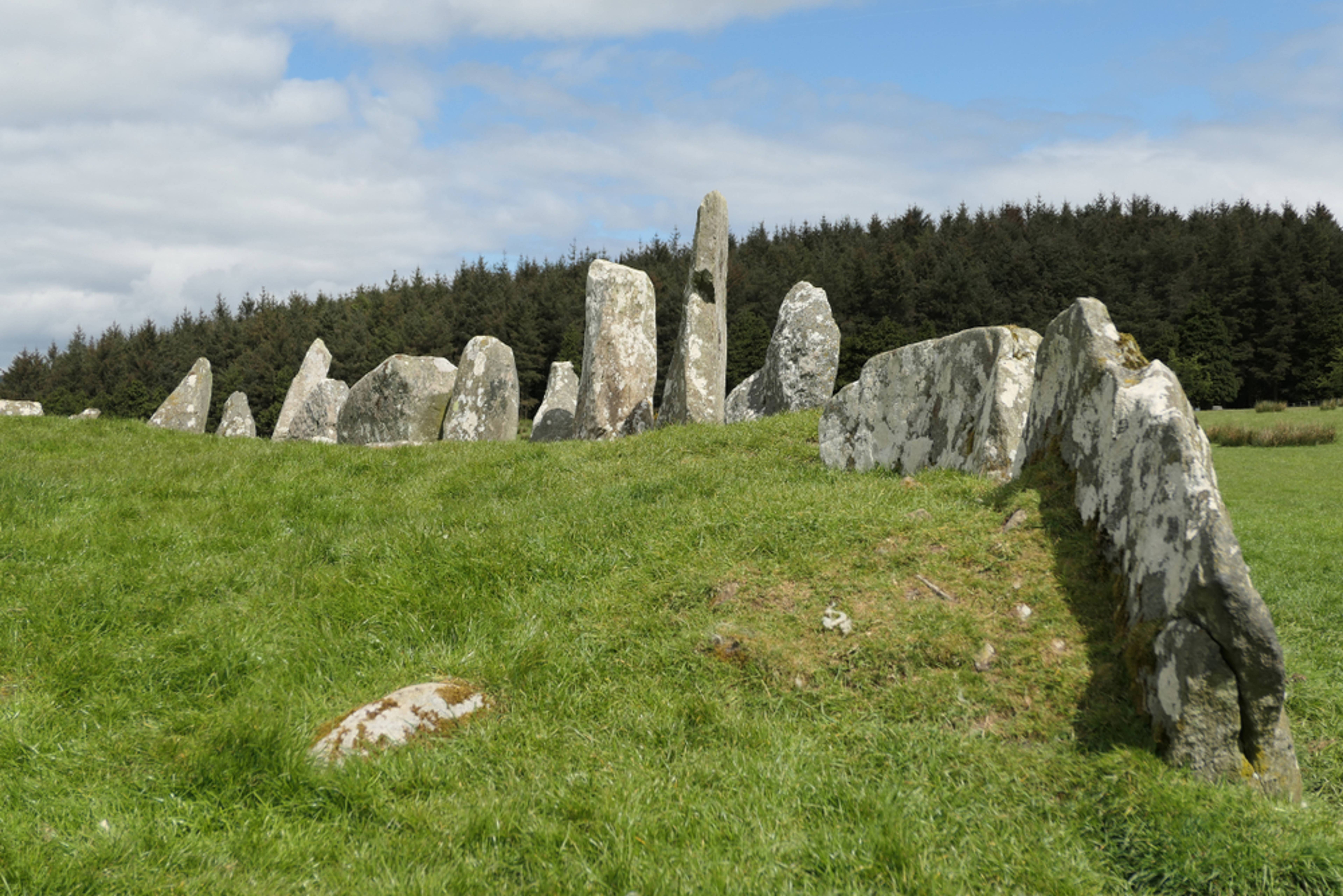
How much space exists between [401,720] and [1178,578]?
13.5 ft

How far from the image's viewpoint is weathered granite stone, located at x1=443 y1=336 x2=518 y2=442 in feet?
62.1

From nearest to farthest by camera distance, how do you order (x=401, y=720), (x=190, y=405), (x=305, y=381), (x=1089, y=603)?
1. (x=401, y=720)
2. (x=1089, y=603)
3. (x=190, y=405)
4. (x=305, y=381)

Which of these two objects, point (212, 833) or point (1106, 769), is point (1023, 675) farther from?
point (212, 833)

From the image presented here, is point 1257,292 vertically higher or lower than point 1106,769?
higher

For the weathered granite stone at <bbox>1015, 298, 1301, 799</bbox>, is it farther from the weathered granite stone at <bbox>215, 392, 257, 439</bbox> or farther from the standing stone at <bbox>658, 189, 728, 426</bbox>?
the weathered granite stone at <bbox>215, 392, 257, 439</bbox>

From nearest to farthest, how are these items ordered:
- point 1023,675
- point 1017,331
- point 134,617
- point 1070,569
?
point 1023,675 → point 1070,569 → point 134,617 → point 1017,331

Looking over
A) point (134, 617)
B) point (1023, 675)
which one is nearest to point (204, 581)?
point (134, 617)

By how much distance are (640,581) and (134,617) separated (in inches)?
143

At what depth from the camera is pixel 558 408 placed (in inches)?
915

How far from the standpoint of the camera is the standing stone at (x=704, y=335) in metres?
16.3

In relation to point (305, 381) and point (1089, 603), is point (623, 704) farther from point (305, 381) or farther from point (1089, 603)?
point (305, 381)

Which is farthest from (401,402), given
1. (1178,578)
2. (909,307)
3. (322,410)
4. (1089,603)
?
(909,307)

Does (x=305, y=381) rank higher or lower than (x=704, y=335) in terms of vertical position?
lower

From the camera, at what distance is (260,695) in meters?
4.96
